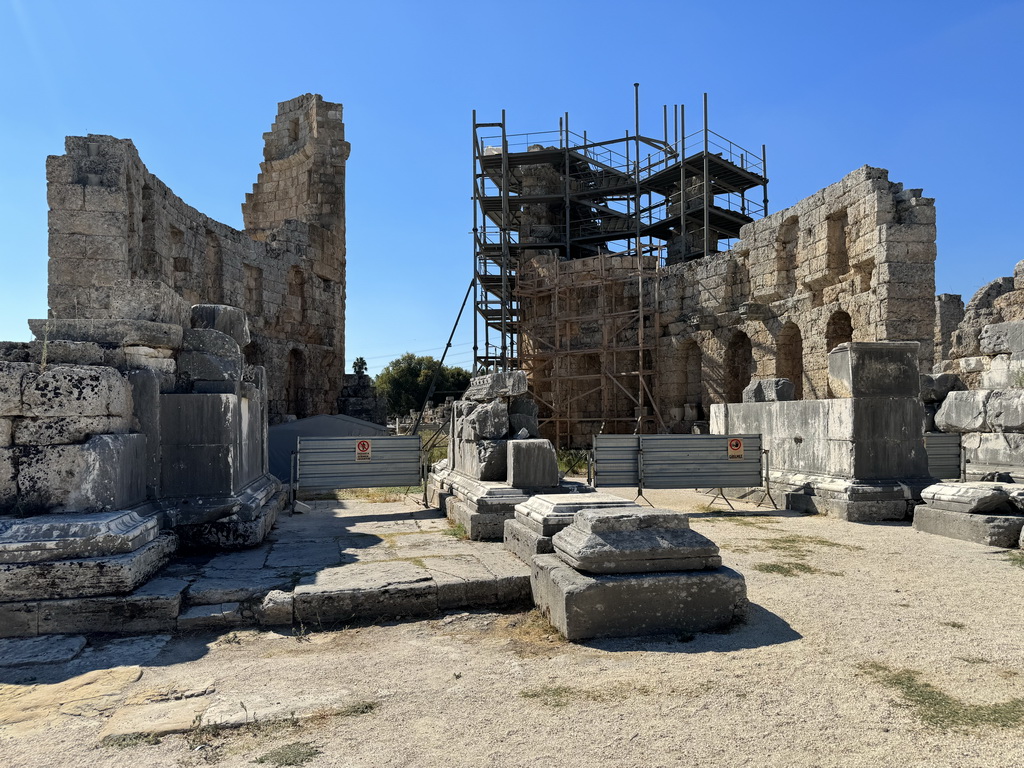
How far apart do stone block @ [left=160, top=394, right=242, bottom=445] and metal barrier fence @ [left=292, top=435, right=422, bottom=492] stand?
3.01m

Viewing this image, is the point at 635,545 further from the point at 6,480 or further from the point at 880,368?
the point at 880,368

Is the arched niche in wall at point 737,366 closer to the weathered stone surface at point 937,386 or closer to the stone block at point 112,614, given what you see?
the weathered stone surface at point 937,386

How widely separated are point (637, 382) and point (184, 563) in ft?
52.5

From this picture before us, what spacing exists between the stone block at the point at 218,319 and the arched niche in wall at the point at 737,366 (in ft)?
43.6

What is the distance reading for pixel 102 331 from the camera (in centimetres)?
515

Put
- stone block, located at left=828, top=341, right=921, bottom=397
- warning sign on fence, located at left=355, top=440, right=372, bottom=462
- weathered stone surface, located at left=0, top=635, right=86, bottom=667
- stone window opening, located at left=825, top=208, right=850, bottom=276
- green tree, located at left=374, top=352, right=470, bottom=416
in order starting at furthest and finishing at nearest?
green tree, located at left=374, top=352, right=470, bottom=416 < stone window opening, located at left=825, top=208, right=850, bottom=276 < warning sign on fence, located at left=355, top=440, right=372, bottom=462 < stone block, located at left=828, top=341, right=921, bottom=397 < weathered stone surface, located at left=0, top=635, right=86, bottom=667

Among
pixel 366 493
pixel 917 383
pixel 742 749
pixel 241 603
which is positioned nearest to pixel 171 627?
pixel 241 603

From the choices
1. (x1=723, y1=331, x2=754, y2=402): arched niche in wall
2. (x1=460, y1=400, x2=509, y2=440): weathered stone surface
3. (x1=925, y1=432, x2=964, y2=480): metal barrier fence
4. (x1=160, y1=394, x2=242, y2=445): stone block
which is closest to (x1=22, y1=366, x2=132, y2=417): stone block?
(x1=160, y1=394, x2=242, y2=445): stone block

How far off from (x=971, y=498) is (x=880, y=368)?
202 centimetres

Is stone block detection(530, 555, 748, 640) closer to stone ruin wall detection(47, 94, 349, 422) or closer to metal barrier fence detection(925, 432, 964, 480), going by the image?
stone ruin wall detection(47, 94, 349, 422)

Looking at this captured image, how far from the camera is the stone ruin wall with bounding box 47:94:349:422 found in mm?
10914

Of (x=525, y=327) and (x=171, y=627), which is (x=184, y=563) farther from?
(x=525, y=327)

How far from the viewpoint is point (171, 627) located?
3.88 metres

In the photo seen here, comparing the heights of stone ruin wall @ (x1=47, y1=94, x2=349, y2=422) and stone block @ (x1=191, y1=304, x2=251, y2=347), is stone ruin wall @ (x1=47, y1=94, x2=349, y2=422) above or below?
above
